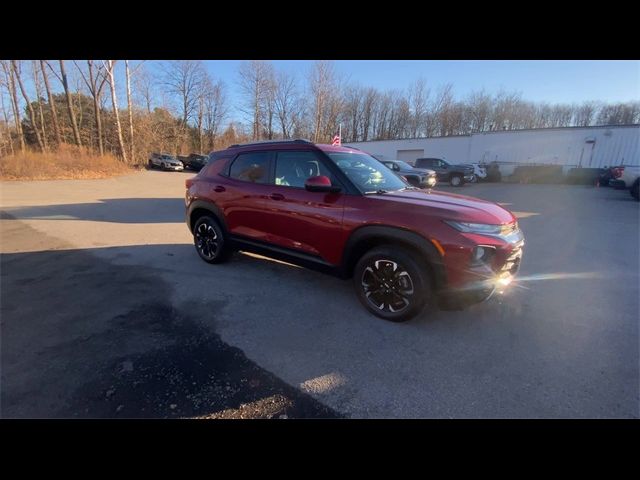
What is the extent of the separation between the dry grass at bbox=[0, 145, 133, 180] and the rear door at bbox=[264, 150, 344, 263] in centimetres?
2226

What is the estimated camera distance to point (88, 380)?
2248 millimetres

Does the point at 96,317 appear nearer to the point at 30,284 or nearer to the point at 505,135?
the point at 30,284

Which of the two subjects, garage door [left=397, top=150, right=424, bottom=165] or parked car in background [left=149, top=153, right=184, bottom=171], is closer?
parked car in background [left=149, top=153, right=184, bottom=171]

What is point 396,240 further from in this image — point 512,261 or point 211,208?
point 211,208

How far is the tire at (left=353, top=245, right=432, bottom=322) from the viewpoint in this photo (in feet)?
9.58

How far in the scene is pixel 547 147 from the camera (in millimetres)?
25453

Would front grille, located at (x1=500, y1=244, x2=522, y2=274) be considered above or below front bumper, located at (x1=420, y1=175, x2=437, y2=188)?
below

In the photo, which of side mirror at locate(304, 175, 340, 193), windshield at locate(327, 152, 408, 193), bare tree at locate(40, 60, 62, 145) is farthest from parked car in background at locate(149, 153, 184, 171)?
side mirror at locate(304, 175, 340, 193)

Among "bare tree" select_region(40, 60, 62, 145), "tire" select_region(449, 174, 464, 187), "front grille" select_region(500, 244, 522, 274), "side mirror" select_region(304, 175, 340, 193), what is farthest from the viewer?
"bare tree" select_region(40, 60, 62, 145)

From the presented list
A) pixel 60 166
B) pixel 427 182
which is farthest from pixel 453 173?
pixel 60 166

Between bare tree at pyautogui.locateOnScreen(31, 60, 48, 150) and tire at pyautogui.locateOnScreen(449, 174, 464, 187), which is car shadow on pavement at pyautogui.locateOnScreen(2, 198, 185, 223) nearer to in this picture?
tire at pyautogui.locateOnScreen(449, 174, 464, 187)

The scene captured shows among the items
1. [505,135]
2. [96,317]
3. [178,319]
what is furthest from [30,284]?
[505,135]

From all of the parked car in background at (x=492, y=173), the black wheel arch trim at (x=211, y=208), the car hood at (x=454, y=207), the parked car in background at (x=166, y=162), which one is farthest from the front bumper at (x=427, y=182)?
the parked car in background at (x=166, y=162)
